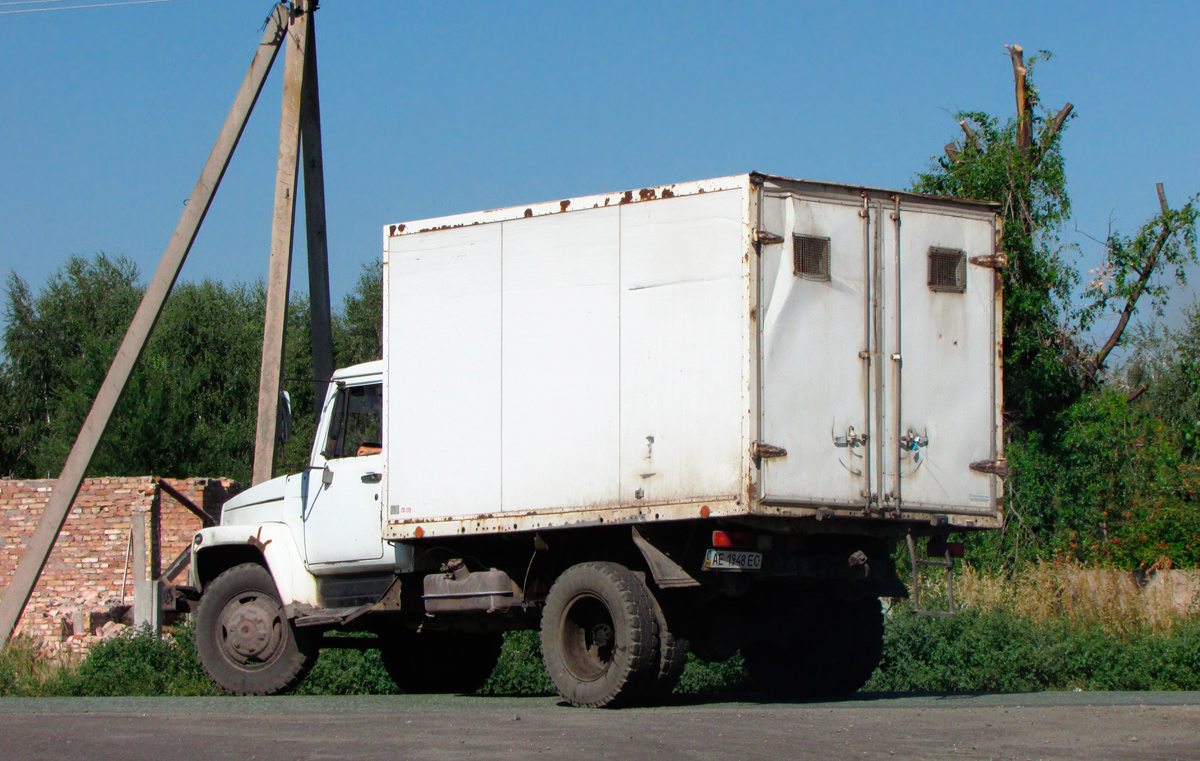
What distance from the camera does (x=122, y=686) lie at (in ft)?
44.7

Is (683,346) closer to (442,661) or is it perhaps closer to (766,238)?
(766,238)

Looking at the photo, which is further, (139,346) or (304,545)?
(139,346)

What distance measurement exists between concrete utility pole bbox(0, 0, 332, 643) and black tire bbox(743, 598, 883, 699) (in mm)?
7050

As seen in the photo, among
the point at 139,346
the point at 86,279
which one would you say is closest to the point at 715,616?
the point at 139,346

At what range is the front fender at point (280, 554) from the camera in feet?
37.8

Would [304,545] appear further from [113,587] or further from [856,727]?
[113,587]

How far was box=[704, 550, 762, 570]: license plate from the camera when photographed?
349 inches

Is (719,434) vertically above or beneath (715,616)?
above

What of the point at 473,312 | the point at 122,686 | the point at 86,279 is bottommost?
the point at 122,686

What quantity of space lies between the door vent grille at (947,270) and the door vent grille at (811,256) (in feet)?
3.08

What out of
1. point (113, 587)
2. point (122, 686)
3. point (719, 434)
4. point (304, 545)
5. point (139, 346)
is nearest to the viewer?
point (719, 434)

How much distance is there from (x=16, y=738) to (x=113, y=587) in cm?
1664

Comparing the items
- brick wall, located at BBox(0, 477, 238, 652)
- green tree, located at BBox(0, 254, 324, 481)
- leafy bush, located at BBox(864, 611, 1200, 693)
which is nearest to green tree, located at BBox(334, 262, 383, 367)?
green tree, located at BBox(0, 254, 324, 481)

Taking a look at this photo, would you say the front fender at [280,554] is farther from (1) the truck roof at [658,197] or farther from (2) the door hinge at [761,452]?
(2) the door hinge at [761,452]
